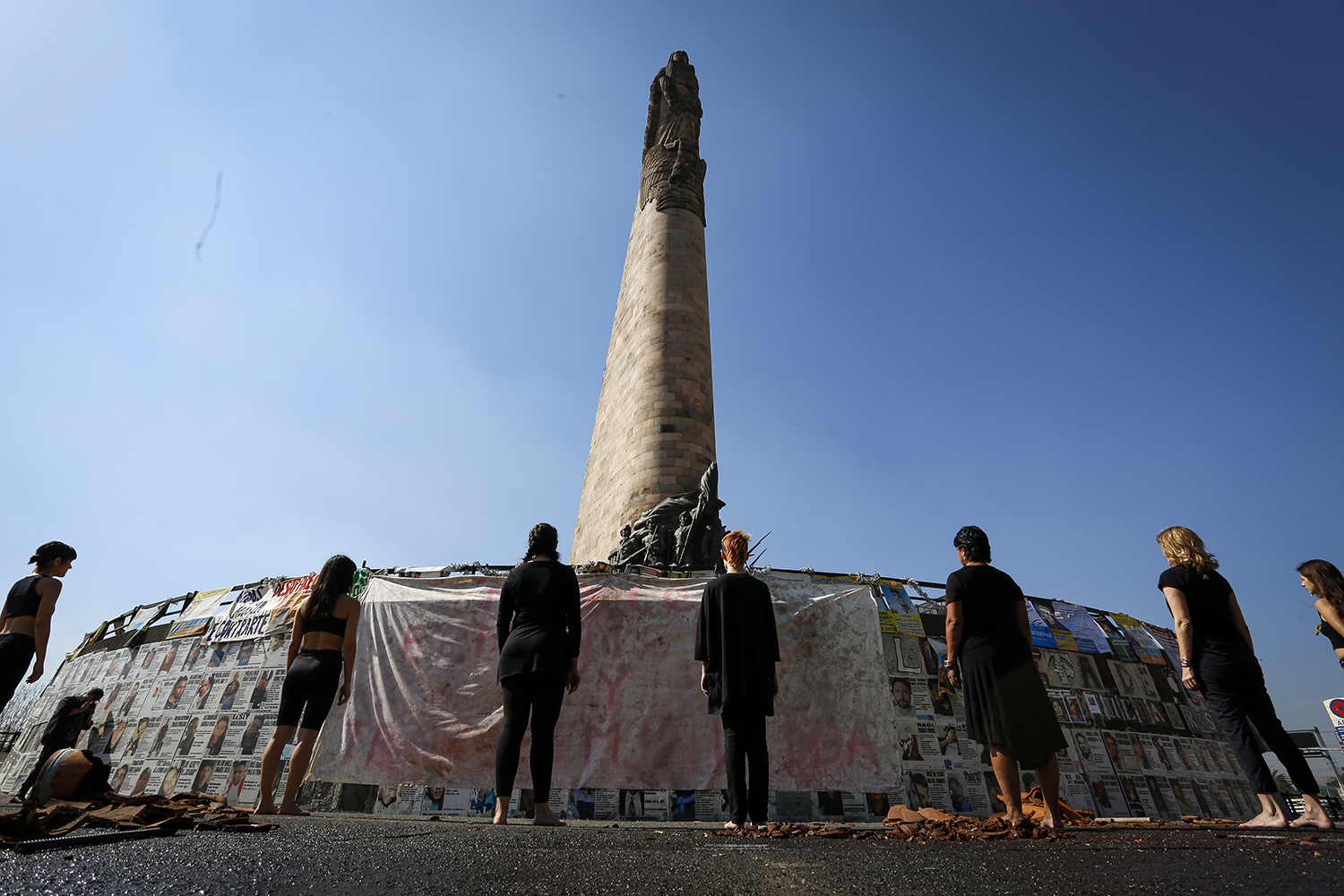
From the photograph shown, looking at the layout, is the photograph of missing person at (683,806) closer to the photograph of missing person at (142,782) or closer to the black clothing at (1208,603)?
the black clothing at (1208,603)

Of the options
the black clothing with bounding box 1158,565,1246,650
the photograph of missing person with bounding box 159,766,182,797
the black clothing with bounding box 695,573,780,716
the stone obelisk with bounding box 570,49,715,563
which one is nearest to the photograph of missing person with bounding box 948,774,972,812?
the black clothing with bounding box 1158,565,1246,650

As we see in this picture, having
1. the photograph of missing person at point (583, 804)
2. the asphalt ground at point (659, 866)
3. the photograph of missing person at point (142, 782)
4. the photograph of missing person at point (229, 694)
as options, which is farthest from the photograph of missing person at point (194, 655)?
the asphalt ground at point (659, 866)

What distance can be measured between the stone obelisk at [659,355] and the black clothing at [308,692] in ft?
20.1

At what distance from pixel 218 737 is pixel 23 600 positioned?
128 inches

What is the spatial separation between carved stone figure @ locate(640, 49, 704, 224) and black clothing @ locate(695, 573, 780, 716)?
11.4m

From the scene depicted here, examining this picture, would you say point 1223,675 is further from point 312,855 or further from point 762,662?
point 312,855

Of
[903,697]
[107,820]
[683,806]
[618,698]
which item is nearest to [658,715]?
[618,698]

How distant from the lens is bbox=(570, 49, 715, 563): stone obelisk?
34.9 ft

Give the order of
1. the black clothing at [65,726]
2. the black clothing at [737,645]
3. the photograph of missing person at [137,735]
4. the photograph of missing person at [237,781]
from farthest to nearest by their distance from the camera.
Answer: the photograph of missing person at [137,735] → the photograph of missing person at [237,781] → the black clothing at [65,726] → the black clothing at [737,645]

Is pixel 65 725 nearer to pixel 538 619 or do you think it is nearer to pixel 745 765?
pixel 538 619

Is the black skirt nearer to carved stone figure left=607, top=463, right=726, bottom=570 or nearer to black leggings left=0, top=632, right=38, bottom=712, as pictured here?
carved stone figure left=607, top=463, right=726, bottom=570

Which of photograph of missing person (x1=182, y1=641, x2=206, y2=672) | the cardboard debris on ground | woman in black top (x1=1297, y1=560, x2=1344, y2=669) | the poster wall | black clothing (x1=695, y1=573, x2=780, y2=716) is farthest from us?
photograph of missing person (x1=182, y1=641, x2=206, y2=672)

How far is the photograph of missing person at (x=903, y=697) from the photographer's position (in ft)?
21.5

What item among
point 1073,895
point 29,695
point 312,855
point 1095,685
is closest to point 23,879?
point 312,855
